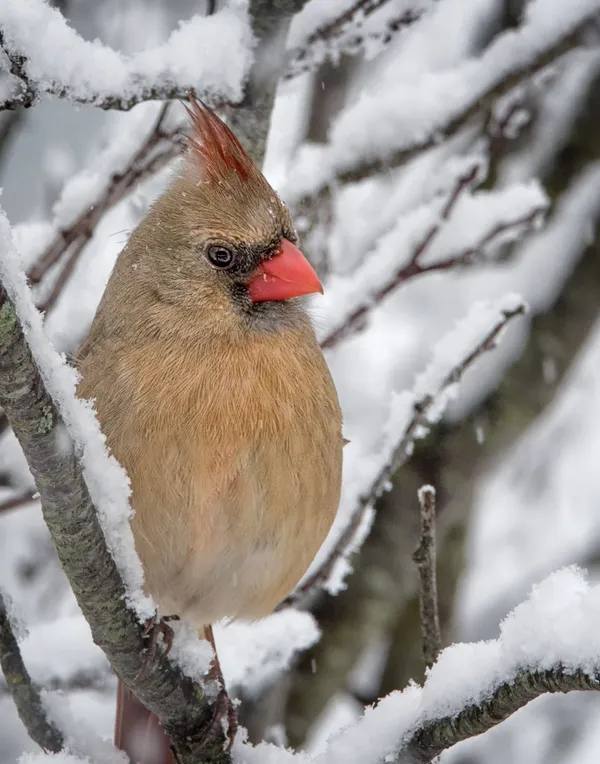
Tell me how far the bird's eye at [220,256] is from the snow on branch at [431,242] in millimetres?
681

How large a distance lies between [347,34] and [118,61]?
709 millimetres

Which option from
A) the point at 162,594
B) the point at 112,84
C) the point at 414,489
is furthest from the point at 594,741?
the point at 112,84

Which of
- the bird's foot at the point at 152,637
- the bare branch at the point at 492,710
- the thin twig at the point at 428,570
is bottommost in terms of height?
the bare branch at the point at 492,710

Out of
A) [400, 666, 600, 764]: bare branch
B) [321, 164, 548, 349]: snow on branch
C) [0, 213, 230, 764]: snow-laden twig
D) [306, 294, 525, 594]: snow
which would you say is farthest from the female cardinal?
[400, 666, 600, 764]: bare branch

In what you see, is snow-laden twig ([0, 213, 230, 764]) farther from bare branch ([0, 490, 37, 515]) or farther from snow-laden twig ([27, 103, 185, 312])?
snow-laden twig ([27, 103, 185, 312])

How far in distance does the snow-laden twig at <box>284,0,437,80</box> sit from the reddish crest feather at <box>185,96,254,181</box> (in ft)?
1.43

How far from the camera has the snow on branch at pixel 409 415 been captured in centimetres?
290

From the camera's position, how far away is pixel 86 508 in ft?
5.82

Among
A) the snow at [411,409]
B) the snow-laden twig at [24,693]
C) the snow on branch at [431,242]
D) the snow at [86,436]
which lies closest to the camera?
the snow at [86,436]

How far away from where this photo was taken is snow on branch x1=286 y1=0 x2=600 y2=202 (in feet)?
11.1

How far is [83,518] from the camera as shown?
1.77 meters

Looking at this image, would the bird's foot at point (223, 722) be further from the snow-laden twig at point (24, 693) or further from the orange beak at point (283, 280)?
the orange beak at point (283, 280)

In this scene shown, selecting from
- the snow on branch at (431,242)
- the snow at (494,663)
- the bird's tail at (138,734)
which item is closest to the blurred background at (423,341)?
the snow on branch at (431,242)

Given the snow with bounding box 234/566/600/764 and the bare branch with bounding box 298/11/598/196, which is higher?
the bare branch with bounding box 298/11/598/196
